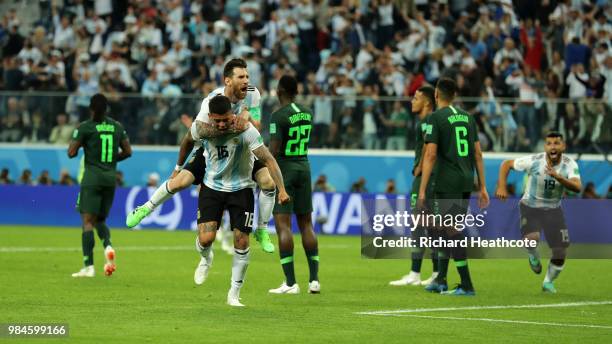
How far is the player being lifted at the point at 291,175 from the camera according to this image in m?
15.8

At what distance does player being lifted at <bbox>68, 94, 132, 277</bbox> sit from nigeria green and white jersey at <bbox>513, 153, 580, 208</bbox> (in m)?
5.69

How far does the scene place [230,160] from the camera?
13398 mm

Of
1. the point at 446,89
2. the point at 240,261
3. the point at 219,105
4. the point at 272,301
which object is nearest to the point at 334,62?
the point at 446,89

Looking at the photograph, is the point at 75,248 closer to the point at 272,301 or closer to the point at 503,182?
the point at 272,301

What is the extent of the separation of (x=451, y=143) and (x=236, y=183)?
368 centimetres

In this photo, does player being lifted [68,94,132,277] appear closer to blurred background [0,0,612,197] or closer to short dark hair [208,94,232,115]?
short dark hair [208,94,232,115]

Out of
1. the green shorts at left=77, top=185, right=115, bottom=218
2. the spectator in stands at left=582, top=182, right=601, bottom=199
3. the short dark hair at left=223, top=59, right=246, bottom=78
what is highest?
the short dark hair at left=223, top=59, right=246, bottom=78

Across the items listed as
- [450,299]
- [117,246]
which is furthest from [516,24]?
[450,299]

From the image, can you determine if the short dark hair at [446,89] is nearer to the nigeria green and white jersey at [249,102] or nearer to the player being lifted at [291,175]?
the player being lifted at [291,175]

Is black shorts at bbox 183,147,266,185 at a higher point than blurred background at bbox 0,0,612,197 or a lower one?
higher

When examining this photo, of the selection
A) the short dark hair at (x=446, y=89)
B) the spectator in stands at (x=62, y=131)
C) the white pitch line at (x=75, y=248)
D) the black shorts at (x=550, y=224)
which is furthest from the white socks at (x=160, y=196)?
the spectator in stands at (x=62, y=131)

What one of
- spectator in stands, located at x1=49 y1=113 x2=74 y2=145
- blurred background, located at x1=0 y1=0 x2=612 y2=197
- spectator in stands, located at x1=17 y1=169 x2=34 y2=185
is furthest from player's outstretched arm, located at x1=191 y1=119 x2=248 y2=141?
spectator in stands, located at x1=17 y1=169 x2=34 y2=185

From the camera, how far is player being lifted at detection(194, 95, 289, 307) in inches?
524

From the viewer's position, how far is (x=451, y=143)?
634 inches
